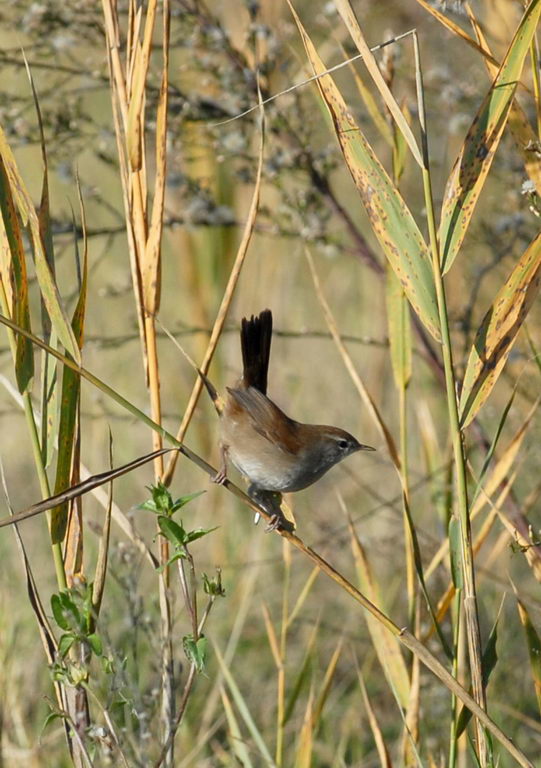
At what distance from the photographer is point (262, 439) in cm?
226

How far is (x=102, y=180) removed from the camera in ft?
19.8

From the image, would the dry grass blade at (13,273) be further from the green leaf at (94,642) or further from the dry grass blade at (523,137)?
the dry grass blade at (523,137)

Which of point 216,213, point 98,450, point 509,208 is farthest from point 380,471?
point 216,213

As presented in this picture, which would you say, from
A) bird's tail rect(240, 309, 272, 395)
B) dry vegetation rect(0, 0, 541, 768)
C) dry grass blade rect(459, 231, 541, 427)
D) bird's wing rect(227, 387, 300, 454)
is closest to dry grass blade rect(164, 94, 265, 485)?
dry vegetation rect(0, 0, 541, 768)

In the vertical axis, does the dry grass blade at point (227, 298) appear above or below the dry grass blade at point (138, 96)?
below

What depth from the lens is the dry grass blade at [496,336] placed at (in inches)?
56.8

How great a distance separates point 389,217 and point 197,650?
680 mm

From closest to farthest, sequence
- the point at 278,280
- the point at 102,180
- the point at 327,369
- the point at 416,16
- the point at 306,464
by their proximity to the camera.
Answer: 1. the point at 306,464
2. the point at 278,280
3. the point at 416,16
4. the point at 327,369
5. the point at 102,180

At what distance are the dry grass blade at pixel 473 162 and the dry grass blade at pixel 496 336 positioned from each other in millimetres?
95

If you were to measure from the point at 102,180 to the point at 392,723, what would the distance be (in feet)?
12.5

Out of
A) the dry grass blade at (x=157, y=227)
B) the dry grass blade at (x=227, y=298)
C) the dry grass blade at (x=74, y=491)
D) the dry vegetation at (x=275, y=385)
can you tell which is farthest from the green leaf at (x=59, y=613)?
the dry grass blade at (x=157, y=227)

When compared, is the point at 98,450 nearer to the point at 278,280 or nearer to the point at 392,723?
the point at 278,280

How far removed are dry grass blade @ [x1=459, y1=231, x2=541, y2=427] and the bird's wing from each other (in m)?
0.78

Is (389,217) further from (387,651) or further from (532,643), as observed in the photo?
(387,651)
